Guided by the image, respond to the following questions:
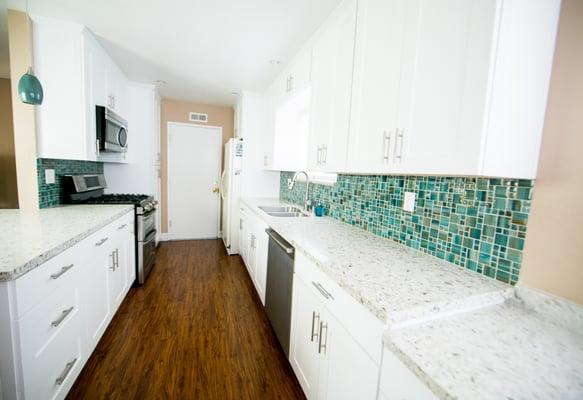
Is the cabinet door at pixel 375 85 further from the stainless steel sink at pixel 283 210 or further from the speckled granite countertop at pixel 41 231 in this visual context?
the speckled granite countertop at pixel 41 231

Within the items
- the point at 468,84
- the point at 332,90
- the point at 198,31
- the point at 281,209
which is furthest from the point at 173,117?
the point at 468,84

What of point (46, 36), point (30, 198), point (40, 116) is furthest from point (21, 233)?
point (46, 36)

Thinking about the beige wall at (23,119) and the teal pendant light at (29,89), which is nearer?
the teal pendant light at (29,89)

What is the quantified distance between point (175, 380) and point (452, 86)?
207cm

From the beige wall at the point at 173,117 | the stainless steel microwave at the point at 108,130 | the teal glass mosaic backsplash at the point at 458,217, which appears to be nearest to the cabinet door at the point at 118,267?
the stainless steel microwave at the point at 108,130

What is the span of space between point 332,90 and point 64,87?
2.18 metres

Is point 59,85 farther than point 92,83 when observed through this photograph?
No

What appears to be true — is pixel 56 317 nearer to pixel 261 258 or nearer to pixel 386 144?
pixel 261 258

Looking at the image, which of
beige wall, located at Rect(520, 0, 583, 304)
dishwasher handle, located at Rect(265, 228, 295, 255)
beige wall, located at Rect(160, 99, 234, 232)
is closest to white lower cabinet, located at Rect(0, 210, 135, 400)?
dishwasher handle, located at Rect(265, 228, 295, 255)

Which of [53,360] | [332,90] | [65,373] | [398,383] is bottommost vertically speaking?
[65,373]

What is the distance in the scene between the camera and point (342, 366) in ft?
3.34

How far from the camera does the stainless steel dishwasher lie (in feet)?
5.36

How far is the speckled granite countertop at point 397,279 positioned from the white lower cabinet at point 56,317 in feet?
3.93

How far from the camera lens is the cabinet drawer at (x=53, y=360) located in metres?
1.04
